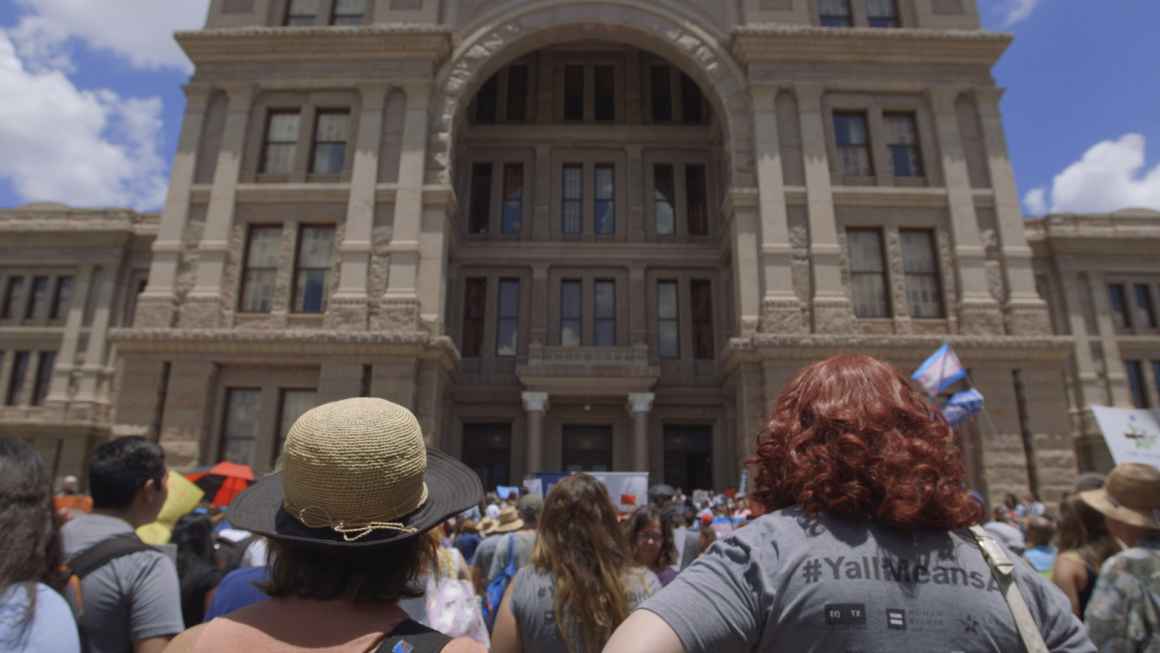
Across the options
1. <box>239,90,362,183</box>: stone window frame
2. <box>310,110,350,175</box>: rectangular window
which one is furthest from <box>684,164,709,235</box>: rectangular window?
<box>310,110,350,175</box>: rectangular window

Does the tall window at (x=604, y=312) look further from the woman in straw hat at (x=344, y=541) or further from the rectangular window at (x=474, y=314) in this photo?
the woman in straw hat at (x=344, y=541)

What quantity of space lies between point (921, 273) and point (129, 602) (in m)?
21.5

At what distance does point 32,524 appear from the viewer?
2520 millimetres

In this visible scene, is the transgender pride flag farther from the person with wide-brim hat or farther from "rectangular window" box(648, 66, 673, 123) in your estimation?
"rectangular window" box(648, 66, 673, 123)

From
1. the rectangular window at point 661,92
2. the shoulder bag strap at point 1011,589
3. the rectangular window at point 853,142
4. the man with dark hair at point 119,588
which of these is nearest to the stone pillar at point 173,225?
the rectangular window at point 661,92

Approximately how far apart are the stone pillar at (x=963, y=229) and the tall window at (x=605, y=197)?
10.8m

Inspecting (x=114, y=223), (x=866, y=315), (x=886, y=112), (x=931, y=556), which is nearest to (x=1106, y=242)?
(x=886, y=112)

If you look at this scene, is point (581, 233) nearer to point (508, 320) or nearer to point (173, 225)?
point (508, 320)

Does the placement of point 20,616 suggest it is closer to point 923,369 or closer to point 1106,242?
point 923,369

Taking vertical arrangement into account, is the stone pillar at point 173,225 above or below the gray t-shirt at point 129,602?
above

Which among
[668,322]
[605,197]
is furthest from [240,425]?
[605,197]

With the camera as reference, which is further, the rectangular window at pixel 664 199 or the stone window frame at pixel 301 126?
the rectangular window at pixel 664 199

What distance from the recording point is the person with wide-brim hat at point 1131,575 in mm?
3316

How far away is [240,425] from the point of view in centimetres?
1988
